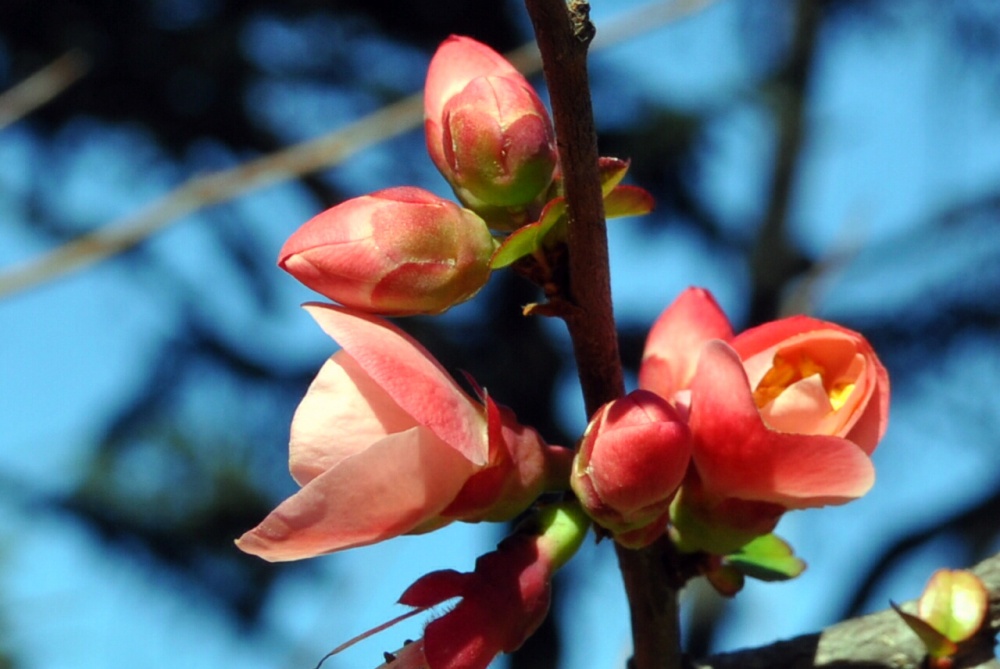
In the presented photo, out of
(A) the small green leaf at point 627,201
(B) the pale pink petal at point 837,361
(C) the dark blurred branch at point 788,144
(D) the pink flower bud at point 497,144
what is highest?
(D) the pink flower bud at point 497,144

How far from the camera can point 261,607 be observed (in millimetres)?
2221

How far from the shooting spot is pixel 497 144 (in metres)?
0.44

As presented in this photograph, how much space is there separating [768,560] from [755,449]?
165mm

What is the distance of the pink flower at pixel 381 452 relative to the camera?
0.38 metres

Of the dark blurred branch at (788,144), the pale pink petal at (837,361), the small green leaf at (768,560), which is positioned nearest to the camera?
the pale pink petal at (837,361)

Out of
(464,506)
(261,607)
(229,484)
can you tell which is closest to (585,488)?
(464,506)

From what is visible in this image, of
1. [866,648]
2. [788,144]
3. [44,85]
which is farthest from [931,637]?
[788,144]

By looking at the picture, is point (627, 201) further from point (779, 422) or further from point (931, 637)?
point (931, 637)

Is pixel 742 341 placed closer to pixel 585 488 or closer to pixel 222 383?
pixel 585 488

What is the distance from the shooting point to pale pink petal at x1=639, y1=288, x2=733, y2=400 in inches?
20.9

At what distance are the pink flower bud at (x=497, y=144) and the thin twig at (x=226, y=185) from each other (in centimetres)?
111

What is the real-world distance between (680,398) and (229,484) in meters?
1.74

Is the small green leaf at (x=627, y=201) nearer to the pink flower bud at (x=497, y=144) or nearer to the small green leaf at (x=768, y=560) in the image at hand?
the pink flower bud at (x=497, y=144)

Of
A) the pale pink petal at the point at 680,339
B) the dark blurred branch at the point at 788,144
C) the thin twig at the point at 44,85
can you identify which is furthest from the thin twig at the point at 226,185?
the pale pink petal at the point at 680,339
